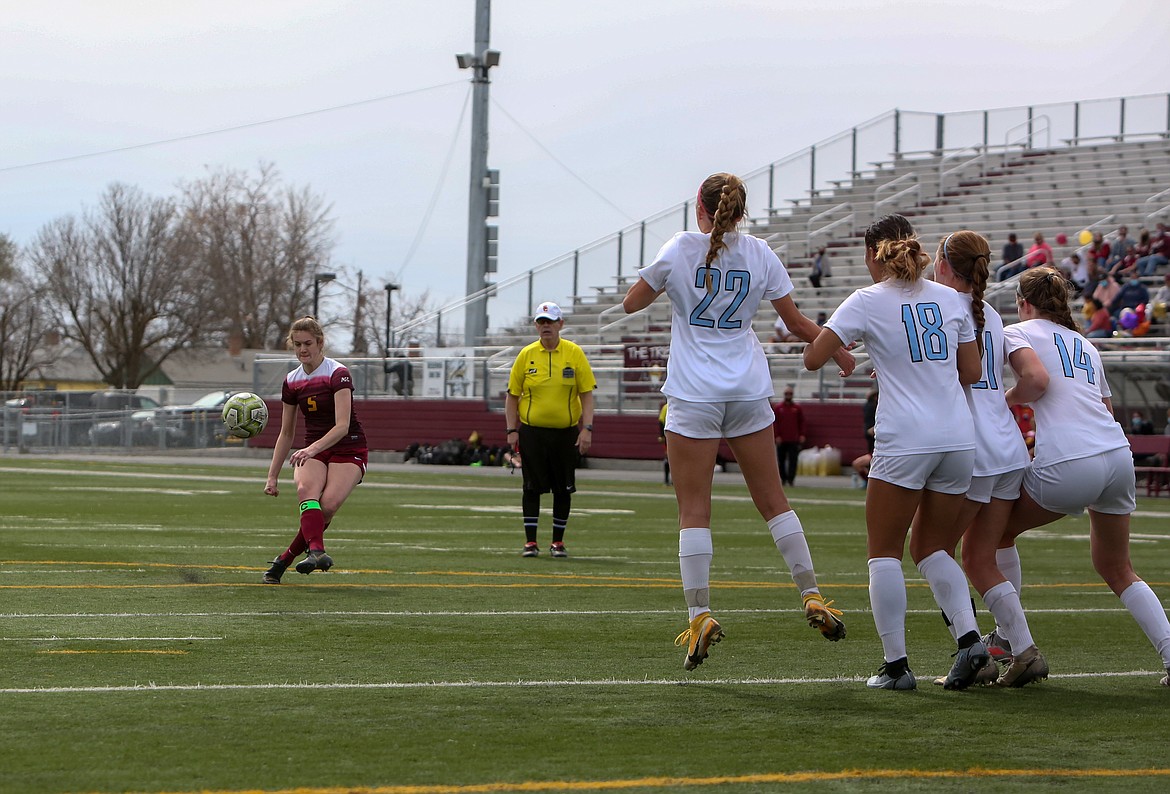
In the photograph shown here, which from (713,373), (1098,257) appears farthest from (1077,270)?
(713,373)

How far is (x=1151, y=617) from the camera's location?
266 inches

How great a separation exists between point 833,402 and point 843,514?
1258 centimetres

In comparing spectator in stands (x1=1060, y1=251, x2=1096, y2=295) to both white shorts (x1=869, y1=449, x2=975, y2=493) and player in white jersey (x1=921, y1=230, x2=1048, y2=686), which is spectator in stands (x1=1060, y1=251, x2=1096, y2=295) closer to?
player in white jersey (x1=921, y1=230, x2=1048, y2=686)

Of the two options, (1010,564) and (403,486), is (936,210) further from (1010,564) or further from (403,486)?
(1010,564)

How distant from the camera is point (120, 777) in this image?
4.69 meters

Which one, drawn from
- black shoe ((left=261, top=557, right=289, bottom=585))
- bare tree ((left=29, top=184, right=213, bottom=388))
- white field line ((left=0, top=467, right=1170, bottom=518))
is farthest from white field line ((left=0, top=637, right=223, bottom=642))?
bare tree ((left=29, top=184, right=213, bottom=388))

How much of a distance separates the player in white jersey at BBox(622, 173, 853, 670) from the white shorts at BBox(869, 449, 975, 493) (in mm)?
525

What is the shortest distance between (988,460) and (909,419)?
52cm

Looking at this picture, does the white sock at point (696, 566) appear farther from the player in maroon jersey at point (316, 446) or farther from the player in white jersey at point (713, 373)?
the player in maroon jersey at point (316, 446)

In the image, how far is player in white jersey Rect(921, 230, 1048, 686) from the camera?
6727 mm

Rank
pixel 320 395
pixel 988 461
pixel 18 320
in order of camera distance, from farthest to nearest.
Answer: pixel 18 320, pixel 320 395, pixel 988 461

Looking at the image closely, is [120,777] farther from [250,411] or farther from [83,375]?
[83,375]

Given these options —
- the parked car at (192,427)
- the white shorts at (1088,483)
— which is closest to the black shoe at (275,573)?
the white shorts at (1088,483)

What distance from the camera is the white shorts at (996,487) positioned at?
6723mm
